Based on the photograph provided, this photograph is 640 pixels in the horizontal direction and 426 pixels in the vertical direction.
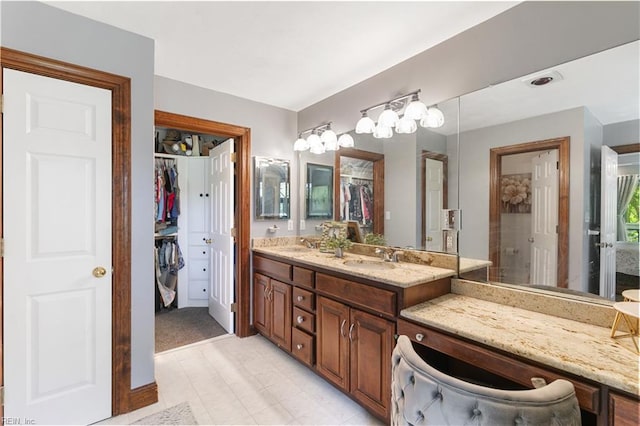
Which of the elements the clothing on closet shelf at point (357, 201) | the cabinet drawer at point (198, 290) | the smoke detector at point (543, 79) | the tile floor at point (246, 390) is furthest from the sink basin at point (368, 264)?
the cabinet drawer at point (198, 290)

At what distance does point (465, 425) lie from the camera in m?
0.87

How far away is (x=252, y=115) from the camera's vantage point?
2943 millimetres

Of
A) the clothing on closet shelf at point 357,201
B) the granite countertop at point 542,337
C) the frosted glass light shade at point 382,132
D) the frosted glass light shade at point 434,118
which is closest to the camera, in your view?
the granite countertop at point 542,337

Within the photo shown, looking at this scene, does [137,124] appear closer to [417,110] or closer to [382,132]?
[382,132]

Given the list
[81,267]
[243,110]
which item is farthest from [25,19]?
[243,110]

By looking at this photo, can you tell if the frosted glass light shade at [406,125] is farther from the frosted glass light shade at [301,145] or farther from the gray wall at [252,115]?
the gray wall at [252,115]

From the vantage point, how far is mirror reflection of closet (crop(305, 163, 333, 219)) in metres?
2.95

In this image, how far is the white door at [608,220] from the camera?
134 centimetres

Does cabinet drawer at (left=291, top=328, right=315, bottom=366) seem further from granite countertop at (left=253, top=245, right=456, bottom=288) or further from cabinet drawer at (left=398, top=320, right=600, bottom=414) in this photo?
cabinet drawer at (left=398, top=320, right=600, bottom=414)

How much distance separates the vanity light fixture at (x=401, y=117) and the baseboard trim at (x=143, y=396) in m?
2.39

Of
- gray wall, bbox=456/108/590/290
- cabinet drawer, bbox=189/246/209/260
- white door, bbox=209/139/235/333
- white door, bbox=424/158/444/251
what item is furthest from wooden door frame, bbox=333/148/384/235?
cabinet drawer, bbox=189/246/209/260

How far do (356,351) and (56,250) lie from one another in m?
1.83

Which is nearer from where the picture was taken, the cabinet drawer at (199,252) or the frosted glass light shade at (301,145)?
the frosted glass light shade at (301,145)

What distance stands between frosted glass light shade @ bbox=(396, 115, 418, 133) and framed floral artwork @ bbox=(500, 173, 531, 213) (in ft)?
2.34
